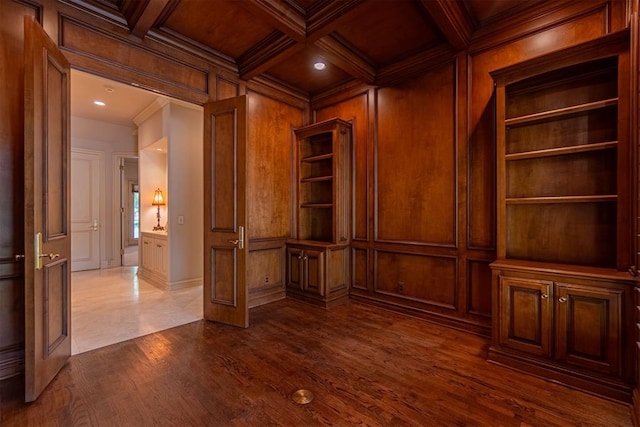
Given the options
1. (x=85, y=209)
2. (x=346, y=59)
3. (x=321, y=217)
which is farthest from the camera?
(x=85, y=209)

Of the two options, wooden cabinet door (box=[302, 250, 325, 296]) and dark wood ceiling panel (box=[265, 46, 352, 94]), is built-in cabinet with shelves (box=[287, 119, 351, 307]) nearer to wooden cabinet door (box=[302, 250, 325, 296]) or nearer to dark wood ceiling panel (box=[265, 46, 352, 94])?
wooden cabinet door (box=[302, 250, 325, 296])

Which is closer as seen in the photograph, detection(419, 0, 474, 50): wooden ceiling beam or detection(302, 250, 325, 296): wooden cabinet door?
detection(419, 0, 474, 50): wooden ceiling beam

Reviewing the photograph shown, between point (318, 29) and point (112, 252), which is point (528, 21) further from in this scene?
point (112, 252)

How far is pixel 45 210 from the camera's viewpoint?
2.13 metres

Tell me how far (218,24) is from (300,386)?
3427 mm

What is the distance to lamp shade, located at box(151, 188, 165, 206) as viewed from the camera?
5.82 meters

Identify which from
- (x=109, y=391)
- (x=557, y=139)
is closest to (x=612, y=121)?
(x=557, y=139)

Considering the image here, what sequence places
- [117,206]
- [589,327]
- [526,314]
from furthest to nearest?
[117,206] → [526,314] → [589,327]

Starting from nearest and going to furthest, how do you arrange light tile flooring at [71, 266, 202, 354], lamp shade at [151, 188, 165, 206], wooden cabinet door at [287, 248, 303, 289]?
light tile flooring at [71, 266, 202, 354] < wooden cabinet door at [287, 248, 303, 289] < lamp shade at [151, 188, 165, 206]

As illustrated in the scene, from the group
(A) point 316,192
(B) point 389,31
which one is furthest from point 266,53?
(A) point 316,192

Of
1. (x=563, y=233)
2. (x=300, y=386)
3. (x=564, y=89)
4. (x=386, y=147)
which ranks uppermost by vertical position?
(x=564, y=89)

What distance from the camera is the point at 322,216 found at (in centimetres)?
467

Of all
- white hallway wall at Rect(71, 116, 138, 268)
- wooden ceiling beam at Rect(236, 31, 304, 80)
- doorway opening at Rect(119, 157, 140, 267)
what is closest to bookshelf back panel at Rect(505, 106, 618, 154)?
wooden ceiling beam at Rect(236, 31, 304, 80)

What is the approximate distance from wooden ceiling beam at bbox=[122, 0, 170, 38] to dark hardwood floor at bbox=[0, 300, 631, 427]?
119 inches
